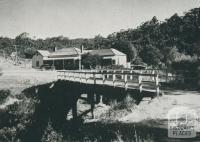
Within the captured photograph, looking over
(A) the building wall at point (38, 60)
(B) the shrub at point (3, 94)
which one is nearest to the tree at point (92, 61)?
(A) the building wall at point (38, 60)

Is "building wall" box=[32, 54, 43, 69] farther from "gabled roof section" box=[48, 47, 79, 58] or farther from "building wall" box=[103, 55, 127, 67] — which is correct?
"building wall" box=[103, 55, 127, 67]

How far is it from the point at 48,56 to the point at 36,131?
46.0m

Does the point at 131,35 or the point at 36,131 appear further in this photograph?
the point at 131,35

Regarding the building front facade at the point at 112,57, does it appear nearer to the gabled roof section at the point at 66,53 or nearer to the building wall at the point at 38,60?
the gabled roof section at the point at 66,53

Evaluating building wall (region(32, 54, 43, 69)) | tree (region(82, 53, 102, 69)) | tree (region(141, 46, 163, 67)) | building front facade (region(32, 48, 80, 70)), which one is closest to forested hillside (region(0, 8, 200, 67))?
tree (region(141, 46, 163, 67))

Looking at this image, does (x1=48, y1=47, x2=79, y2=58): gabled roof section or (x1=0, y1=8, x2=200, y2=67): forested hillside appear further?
(x1=48, y1=47, x2=79, y2=58): gabled roof section

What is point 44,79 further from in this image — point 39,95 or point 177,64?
point 177,64

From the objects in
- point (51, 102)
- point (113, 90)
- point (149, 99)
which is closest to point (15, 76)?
point (51, 102)

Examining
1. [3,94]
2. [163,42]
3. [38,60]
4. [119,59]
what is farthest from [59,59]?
[3,94]

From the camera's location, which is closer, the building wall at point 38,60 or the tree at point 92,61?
the tree at point 92,61

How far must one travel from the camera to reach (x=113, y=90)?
671 inches

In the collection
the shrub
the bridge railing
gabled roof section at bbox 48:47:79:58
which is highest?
gabled roof section at bbox 48:47:79:58

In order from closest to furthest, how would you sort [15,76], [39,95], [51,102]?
[51,102] < [39,95] < [15,76]

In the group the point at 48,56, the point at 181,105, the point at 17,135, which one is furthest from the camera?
the point at 48,56
